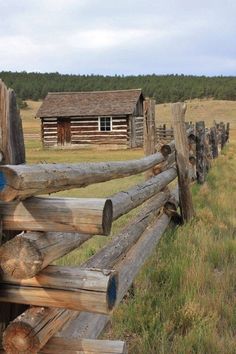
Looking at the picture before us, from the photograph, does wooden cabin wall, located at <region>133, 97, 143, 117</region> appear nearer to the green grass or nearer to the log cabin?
the log cabin

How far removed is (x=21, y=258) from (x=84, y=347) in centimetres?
60

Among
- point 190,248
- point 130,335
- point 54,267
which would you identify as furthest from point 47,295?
point 190,248

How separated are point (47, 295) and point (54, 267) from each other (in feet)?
0.46

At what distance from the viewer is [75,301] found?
7.93 ft

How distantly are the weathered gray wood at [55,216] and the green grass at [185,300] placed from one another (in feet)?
4.27

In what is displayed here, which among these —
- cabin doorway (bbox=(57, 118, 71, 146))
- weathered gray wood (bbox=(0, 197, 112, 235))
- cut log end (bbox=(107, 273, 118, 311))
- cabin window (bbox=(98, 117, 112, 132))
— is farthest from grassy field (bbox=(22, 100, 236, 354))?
cabin doorway (bbox=(57, 118, 71, 146))

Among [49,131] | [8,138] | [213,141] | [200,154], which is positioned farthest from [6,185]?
[49,131]

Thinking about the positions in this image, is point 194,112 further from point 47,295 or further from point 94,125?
point 47,295

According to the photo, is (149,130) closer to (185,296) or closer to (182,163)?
(182,163)

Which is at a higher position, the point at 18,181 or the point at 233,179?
the point at 18,181

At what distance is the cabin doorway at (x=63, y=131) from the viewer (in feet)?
110

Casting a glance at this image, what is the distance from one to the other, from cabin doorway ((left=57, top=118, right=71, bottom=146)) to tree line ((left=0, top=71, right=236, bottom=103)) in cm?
6016

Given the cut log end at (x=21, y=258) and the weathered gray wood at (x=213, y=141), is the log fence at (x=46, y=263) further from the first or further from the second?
the weathered gray wood at (x=213, y=141)

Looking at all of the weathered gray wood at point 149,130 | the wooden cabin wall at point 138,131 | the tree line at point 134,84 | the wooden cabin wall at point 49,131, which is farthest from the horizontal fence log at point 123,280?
the tree line at point 134,84
